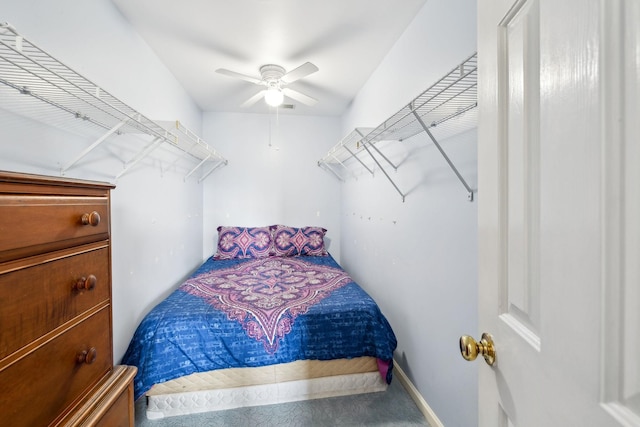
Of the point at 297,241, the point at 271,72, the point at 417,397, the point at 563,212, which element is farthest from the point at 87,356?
the point at 297,241

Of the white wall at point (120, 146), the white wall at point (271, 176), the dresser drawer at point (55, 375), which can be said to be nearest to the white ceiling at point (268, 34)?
the white wall at point (120, 146)

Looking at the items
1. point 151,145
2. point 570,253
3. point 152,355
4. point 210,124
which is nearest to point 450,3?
point 570,253

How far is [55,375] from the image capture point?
68 centimetres

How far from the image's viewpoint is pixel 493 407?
1.99ft

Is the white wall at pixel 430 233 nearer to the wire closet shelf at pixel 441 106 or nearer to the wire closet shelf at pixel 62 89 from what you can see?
the wire closet shelf at pixel 441 106

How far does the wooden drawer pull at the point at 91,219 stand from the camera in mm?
775

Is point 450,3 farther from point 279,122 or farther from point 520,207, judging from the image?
point 279,122

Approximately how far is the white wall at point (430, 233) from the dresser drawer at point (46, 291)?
1408 mm

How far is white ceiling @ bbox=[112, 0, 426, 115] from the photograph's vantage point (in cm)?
167

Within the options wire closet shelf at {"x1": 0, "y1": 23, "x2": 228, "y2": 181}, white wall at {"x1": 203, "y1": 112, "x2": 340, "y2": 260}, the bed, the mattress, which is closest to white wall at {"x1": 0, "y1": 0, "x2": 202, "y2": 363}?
wire closet shelf at {"x1": 0, "y1": 23, "x2": 228, "y2": 181}

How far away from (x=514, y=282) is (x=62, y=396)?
1088 mm

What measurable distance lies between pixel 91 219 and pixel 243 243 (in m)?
2.50

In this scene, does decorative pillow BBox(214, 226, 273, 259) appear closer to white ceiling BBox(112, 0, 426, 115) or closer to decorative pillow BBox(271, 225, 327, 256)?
decorative pillow BBox(271, 225, 327, 256)

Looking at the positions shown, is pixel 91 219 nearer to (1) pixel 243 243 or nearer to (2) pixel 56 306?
(2) pixel 56 306
